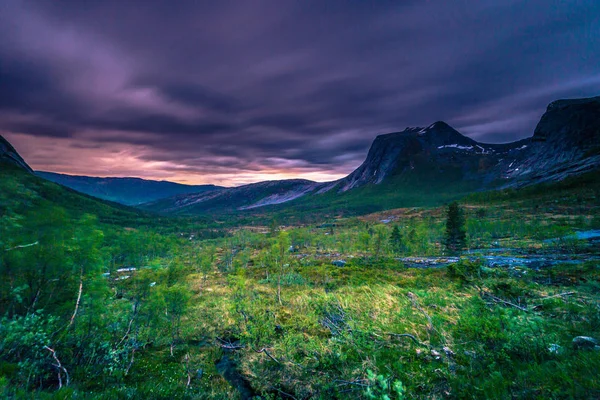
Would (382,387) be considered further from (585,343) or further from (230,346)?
(230,346)

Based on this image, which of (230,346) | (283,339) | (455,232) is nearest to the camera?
(283,339)

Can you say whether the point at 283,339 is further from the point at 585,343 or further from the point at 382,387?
the point at 585,343

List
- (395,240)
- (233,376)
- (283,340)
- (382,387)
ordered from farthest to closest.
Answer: (395,240) → (233,376) → (283,340) → (382,387)

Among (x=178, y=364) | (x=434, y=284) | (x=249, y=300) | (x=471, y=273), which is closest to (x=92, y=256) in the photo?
(x=178, y=364)

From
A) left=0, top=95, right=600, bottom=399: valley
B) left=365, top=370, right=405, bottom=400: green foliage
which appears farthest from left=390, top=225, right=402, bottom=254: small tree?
left=365, top=370, right=405, bottom=400: green foliage

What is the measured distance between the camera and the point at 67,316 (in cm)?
1280

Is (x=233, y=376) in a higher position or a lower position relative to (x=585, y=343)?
lower

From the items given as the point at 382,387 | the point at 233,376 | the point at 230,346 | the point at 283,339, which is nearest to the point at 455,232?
the point at 283,339

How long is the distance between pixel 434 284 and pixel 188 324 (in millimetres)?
27004

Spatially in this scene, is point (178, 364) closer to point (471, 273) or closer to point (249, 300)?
point (249, 300)

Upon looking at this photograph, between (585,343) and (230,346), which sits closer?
(585,343)

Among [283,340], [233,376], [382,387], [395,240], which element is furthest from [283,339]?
[395,240]

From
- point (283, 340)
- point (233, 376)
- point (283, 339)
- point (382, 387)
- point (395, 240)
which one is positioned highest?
point (382, 387)

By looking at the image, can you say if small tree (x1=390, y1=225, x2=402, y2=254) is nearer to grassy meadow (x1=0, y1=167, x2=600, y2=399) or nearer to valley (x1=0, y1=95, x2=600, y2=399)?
valley (x1=0, y1=95, x2=600, y2=399)
